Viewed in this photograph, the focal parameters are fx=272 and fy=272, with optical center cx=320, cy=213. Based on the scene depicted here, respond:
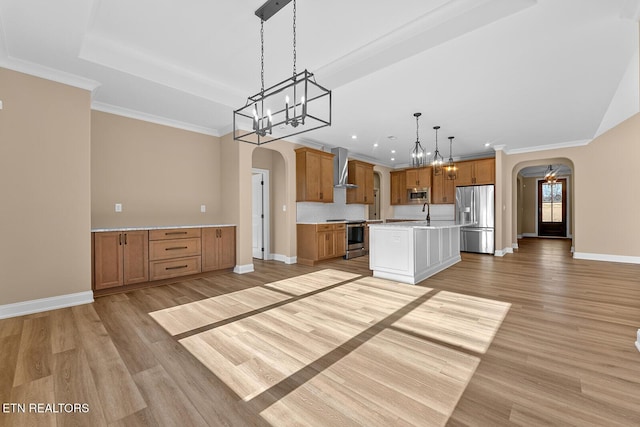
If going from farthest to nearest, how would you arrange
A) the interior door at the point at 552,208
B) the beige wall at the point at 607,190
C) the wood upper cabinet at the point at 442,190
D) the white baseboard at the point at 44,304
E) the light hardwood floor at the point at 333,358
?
1. the interior door at the point at 552,208
2. the wood upper cabinet at the point at 442,190
3. the beige wall at the point at 607,190
4. the white baseboard at the point at 44,304
5. the light hardwood floor at the point at 333,358

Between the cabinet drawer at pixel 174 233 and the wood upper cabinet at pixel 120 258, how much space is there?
106mm

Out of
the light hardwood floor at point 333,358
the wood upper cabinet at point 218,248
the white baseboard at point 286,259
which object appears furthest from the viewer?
the white baseboard at point 286,259

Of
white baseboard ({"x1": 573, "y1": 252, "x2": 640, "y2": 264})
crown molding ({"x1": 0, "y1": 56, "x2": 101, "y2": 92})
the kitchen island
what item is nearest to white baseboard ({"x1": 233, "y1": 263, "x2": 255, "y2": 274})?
the kitchen island

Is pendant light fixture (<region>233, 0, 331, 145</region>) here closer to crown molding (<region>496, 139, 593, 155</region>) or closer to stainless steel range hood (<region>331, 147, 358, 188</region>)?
stainless steel range hood (<region>331, 147, 358, 188</region>)

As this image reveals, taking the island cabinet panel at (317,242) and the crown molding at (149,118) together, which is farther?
the island cabinet panel at (317,242)

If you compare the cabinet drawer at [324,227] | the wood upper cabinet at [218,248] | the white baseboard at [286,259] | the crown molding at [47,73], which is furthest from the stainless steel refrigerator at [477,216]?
the crown molding at [47,73]

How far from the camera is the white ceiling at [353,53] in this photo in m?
2.27

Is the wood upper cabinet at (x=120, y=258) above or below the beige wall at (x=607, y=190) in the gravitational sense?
below

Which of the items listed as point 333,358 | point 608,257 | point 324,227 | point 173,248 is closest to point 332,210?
point 324,227

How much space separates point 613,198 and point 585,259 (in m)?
1.44

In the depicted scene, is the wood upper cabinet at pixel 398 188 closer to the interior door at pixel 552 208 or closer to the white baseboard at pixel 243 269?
the white baseboard at pixel 243 269

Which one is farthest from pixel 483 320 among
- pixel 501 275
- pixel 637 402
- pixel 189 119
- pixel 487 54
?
pixel 189 119

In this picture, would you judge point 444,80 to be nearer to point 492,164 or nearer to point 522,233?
point 492,164

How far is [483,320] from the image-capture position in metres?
2.73
